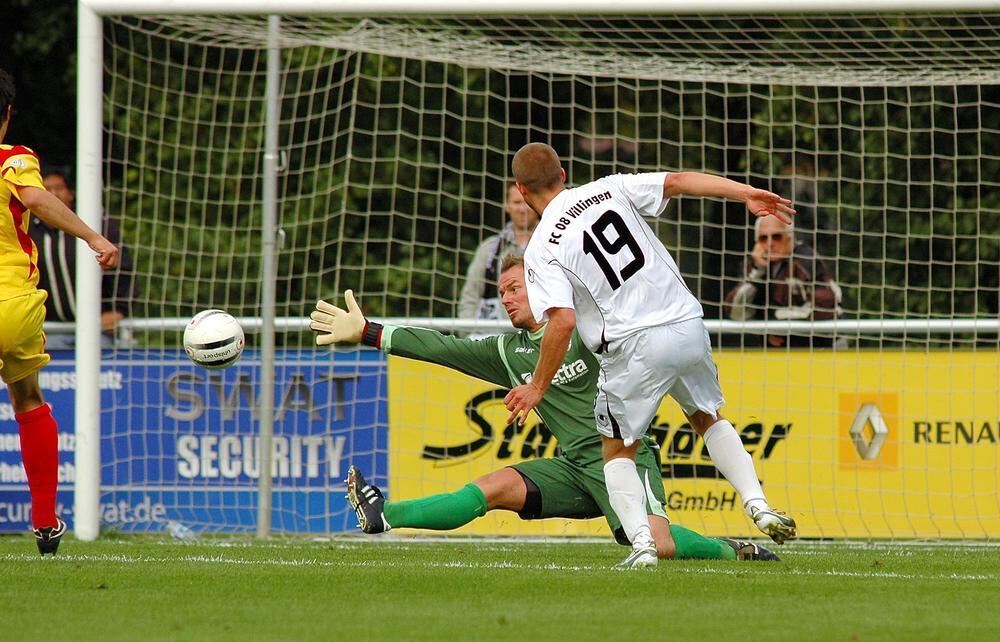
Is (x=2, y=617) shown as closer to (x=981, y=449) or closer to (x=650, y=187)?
(x=650, y=187)

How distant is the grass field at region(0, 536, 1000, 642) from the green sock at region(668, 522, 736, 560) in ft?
0.93

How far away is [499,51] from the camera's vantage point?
11133 mm

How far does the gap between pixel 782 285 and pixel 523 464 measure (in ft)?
12.5

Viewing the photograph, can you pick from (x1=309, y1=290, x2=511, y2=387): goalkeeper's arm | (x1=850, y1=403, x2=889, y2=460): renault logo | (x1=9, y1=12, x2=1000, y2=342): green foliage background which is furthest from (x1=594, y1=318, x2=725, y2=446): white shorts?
(x1=9, y1=12, x2=1000, y2=342): green foliage background

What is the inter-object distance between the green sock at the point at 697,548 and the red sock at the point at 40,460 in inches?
119

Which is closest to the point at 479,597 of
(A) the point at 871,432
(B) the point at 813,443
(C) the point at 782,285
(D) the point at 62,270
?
(B) the point at 813,443

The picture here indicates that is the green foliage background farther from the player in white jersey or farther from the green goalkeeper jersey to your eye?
the player in white jersey

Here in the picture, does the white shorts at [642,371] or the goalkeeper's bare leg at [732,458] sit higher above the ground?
the white shorts at [642,371]

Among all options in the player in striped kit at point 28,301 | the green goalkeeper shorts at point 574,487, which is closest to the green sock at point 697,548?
the green goalkeeper shorts at point 574,487

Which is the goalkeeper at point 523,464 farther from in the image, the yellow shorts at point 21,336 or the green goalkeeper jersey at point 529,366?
the yellow shorts at point 21,336

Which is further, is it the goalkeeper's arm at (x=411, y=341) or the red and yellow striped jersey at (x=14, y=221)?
the goalkeeper's arm at (x=411, y=341)

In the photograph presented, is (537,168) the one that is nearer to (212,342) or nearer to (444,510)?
(444,510)

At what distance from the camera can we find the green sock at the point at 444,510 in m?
7.39

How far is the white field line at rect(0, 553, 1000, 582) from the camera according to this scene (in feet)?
22.4
